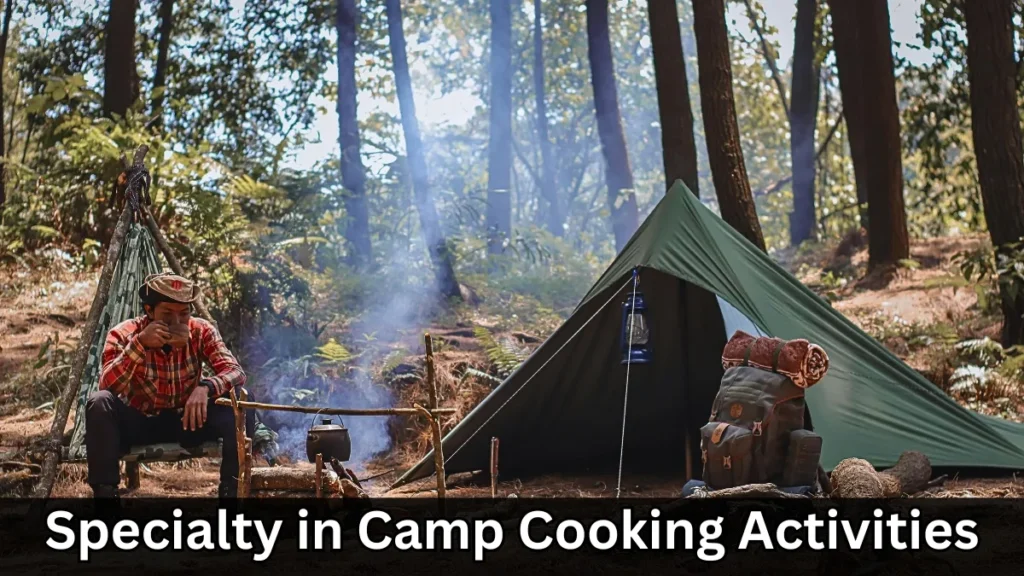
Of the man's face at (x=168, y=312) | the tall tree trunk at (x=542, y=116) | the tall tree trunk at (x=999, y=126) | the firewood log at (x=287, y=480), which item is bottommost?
the firewood log at (x=287, y=480)

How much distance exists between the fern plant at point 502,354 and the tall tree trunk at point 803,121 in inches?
333

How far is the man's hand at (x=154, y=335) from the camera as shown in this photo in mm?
5016

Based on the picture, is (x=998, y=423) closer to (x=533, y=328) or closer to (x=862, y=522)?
(x=862, y=522)

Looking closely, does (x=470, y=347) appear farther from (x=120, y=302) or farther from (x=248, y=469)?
(x=248, y=469)

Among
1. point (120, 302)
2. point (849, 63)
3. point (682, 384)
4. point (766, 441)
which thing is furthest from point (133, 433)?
point (849, 63)

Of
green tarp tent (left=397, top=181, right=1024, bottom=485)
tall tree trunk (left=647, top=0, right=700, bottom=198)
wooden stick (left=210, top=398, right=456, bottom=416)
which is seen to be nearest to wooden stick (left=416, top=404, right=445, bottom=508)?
wooden stick (left=210, top=398, right=456, bottom=416)

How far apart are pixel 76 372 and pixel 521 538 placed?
2.51 meters

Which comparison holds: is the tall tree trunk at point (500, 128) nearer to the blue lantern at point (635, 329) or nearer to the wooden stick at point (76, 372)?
the blue lantern at point (635, 329)

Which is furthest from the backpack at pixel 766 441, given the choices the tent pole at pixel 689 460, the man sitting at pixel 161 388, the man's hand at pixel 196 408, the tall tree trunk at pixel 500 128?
the tall tree trunk at pixel 500 128

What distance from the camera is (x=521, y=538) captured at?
14.7 feet

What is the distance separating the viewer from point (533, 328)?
36.8 feet

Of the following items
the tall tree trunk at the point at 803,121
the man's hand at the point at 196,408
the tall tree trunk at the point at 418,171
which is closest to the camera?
the man's hand at the point at 196,408

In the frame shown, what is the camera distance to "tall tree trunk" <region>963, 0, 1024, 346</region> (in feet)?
28.5

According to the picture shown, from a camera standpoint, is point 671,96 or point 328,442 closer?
point 328,442
